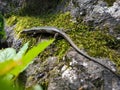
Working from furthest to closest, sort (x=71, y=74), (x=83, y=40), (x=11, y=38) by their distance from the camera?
1. (x=11, y=38)
2. (x=83, y=40)
3. (x=71, y=74)

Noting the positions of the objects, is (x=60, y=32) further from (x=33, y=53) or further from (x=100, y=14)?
(x=33, y=53)

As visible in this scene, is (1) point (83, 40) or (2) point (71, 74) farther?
(1) point (83, 40)

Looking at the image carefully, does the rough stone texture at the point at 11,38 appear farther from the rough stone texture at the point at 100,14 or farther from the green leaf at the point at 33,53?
the green leaf at the point at 33,53

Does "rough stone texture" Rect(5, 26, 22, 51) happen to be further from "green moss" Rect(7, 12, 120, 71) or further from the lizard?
"green moss" Rect(7, 12, 120, 71)

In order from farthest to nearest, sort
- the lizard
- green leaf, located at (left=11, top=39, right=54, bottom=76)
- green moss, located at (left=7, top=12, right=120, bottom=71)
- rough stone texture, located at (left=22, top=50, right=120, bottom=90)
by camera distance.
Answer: green moss, located at (left=7, top=12, right=120, bottom=71) → the lizard → rough stone texture, located at (left=22, top=50, right=120, bottom=90) → green leaf, located at (left=11, top=39, right=54, bottom=76)

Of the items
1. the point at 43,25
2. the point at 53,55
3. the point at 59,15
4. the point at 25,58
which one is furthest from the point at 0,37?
the point at 25,58

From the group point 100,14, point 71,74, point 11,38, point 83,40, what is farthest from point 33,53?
point 11,38

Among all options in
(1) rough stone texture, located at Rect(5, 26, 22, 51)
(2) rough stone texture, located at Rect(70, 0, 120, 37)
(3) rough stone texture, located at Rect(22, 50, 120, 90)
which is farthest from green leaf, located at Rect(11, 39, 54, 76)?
(1) rough stone texture, located at Rect(5, 26, 22, 51)

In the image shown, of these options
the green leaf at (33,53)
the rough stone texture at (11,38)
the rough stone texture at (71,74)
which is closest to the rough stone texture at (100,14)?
the rough stone texture at (71,74)

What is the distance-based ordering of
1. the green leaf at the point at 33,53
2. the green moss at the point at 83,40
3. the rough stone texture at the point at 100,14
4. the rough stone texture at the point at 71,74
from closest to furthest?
1. the green leaf at the point at 33,53
2. the rough stone texture at the point at 71,74
3. the green moss at the point at 83,40
4. the rough stone texture at the point at 100,14

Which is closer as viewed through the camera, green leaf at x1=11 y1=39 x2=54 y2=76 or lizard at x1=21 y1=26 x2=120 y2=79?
green leaf at x1=11 y1=39 x2=54 y2=76

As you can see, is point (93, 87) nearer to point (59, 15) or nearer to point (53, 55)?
point (53, 55)
